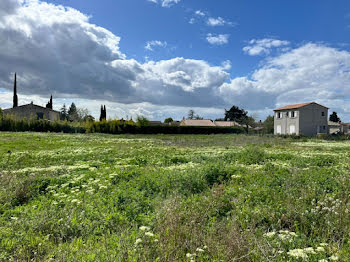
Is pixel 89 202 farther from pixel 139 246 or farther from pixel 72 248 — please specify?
pixel 139 246

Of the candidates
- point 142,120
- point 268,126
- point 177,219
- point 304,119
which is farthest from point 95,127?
point 268,126

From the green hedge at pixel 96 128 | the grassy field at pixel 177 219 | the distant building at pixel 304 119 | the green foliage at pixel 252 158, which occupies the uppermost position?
the distant building at pixel 304 119

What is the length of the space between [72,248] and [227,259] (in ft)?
5.90

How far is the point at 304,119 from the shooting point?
42.1 metres

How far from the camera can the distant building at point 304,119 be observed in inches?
1641

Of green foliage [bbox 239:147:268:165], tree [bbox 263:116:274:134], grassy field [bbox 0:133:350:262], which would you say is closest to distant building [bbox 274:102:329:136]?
tree [bbox 263:116:274:134]

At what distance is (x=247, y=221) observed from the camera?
3.40m

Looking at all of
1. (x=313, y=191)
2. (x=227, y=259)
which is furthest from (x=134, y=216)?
(x=313, y=191)

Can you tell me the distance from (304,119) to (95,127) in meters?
37.7

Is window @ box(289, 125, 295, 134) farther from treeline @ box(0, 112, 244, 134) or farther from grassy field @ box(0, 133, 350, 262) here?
grassy field @ box(0, 133, 350, 262)

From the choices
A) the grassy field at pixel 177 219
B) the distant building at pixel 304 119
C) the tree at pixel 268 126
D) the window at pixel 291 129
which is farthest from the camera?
the tree at pixel 268 126

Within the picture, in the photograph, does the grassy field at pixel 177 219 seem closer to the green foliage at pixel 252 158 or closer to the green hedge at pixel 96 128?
the green foliage at pixel 252 158

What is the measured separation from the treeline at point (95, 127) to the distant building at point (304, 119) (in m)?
9.47

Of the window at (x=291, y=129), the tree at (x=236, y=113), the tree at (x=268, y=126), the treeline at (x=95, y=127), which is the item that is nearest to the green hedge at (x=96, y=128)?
the treeline at (x=95, y=127)
